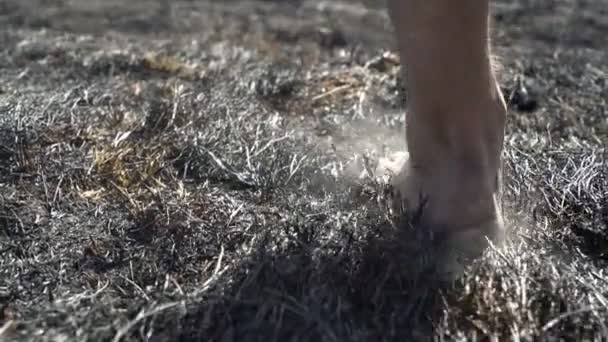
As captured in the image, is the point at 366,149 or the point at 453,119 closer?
the point at 453,119

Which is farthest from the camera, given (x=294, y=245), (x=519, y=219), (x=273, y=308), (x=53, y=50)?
(x=53, y=50)

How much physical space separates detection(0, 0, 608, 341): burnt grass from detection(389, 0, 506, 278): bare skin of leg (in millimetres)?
79

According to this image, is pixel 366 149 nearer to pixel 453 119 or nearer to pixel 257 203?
pixel 257 203

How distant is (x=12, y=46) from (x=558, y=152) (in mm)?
1812

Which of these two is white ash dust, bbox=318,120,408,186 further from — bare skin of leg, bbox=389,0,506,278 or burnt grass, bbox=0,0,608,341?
bare skin of leg, bbox=389,0,506,278

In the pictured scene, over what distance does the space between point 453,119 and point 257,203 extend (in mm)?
429

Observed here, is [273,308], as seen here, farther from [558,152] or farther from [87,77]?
[87,77]

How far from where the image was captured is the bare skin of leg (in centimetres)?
121

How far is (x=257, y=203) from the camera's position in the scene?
1.50 meters

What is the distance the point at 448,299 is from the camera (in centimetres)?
119

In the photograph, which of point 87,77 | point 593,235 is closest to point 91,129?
point 87,77

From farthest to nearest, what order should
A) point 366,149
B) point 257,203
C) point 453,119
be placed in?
1. point 366,149
2. point 257,203
3. point 453,119

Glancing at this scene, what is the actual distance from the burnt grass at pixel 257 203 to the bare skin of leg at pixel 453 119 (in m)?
0.08

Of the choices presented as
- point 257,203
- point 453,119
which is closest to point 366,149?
point 257,203
